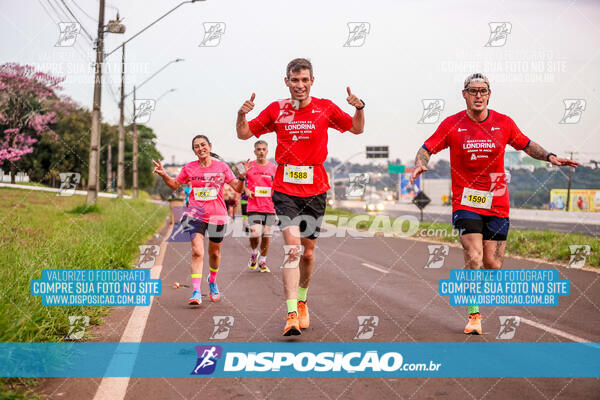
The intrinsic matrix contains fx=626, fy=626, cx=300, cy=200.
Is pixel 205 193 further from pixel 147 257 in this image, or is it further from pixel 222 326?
pixel 147 257

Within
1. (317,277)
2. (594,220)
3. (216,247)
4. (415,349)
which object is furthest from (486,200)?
(594,220)

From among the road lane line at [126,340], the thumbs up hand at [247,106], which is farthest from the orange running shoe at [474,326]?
the road lane line at [126,340]

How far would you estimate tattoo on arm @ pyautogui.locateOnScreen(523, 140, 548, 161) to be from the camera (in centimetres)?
630

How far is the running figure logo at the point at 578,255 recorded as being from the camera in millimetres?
11977

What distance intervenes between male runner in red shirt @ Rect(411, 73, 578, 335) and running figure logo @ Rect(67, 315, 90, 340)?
3568 millimetres

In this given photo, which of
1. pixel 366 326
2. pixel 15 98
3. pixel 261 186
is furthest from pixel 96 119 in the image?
pixel 366 326

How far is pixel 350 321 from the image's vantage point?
6566mm

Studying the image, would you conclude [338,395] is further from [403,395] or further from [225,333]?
[225,333]

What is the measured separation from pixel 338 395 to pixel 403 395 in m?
0.43

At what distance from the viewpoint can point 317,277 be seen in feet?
34.4

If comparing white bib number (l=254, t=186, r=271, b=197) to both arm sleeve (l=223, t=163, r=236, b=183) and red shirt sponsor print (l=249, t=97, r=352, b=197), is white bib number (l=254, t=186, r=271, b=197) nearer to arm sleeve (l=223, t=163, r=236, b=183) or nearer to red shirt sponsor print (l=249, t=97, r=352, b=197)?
arm sleeve (l=223, t=163, r=236, b=183)

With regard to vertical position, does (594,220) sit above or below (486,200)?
below

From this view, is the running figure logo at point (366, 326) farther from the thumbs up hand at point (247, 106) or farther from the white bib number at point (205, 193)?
the white bib number at point (205, 193)

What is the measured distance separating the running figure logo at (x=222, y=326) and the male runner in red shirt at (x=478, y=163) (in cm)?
239
